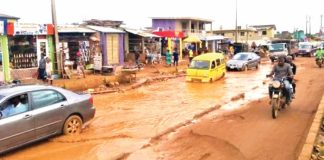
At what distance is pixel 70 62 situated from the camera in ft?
80.7

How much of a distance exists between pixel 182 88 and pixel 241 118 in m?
9.25

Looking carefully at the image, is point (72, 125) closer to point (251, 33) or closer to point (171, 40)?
point (171, 40)

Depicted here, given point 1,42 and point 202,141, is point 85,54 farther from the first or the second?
point 202,141

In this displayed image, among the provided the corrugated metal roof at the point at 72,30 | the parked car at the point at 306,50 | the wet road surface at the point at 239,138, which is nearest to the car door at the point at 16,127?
the wet road surface at the point at 239,138

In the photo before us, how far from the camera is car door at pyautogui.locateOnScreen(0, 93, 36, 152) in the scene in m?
8.09

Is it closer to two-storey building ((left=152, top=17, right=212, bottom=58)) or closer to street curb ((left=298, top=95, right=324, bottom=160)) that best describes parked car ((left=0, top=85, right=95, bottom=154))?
street curb ((left=298, top=95, right=324, bottom=160))

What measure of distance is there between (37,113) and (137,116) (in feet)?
14.8

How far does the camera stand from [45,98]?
30.5 ft

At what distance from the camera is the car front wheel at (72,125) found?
9.74 meters

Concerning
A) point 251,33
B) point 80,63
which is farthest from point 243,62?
point 251,33

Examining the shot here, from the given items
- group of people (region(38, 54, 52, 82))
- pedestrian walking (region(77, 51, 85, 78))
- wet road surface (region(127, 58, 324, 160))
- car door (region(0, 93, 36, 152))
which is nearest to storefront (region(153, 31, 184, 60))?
pedestrian walking (region(77, 51, 85, 78))

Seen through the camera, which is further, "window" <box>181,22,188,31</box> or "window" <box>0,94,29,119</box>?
"window" <box>181,22,188,31</box>

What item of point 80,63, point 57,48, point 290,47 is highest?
point 57,48

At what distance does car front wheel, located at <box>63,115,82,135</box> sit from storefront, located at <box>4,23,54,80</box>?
11.9 metres
